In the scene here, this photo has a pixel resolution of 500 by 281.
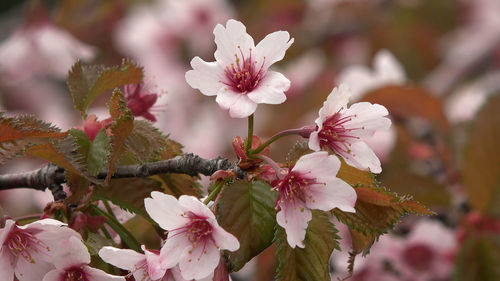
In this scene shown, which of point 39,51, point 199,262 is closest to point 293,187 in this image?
point 199,262

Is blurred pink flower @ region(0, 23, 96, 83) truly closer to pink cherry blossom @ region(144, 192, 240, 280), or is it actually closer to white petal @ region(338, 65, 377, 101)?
white petal @ region(338, 65, 377, 101)

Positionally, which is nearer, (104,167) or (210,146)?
(104,167)

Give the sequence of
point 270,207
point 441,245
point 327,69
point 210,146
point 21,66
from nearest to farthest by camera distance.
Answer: point 270,207 → point 441,245 → point 21,66 → point 210,146 → point 327,69

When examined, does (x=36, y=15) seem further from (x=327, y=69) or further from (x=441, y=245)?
(x=327, y=69)

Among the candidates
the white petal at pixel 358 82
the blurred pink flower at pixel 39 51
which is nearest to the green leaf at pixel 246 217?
the white petal at pixel 358 82

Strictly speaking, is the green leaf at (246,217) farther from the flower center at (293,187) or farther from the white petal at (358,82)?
the white petal at (358,82)

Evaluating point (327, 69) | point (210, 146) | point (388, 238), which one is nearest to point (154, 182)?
point (388, 238)
